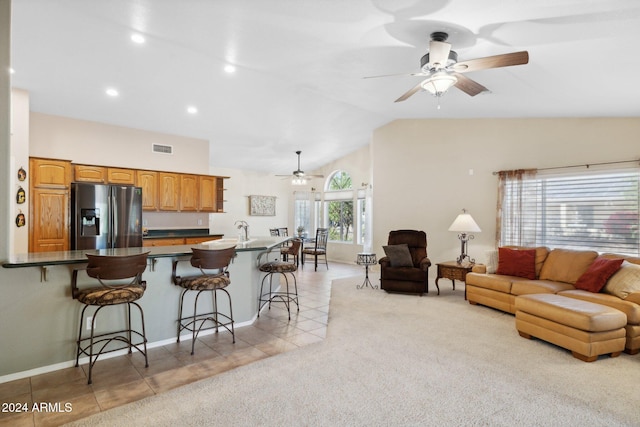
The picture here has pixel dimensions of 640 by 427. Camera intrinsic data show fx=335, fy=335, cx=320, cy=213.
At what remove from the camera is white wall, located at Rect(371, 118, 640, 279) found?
5082 millimetres

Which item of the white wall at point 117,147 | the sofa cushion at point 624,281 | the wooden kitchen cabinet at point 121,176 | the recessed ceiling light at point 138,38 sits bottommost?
the sofa cushion at point 624,281

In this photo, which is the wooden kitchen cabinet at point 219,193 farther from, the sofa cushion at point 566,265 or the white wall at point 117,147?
the sofa cushion at point 566,265

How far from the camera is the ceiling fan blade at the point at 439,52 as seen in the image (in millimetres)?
2910

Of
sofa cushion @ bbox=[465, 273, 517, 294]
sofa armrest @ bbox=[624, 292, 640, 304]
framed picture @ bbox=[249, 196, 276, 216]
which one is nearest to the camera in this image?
sofa armrest @ bbox=[624, 292, 640, 304]

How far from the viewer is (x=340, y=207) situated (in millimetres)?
9789

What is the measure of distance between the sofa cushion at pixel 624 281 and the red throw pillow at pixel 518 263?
2.98 feet

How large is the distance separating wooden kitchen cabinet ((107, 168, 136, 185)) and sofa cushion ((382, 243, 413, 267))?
4.65 meters

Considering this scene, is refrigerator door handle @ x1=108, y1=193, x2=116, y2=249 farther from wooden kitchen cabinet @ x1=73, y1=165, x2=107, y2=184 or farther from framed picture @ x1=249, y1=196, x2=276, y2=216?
framed picture @ x1=249, y1=196, x2=276, y2=216

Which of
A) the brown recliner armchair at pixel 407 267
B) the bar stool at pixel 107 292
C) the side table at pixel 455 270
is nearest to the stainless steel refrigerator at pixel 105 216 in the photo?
the bar stool at pixel 107 292

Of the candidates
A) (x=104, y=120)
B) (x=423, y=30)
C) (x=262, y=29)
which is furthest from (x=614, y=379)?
(x=104, y=120)

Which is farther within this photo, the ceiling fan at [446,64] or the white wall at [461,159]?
the white wall at [461,159]

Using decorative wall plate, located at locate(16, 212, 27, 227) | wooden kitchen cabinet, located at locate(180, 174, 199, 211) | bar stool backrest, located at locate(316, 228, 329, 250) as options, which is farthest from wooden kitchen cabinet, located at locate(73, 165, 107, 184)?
bar stool backrest, located at locate(316, 228, 329, 250)

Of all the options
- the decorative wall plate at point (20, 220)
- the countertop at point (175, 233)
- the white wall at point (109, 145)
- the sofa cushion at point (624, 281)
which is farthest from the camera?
the countertop at point (175, 233)

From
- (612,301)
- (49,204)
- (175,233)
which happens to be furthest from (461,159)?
(49,204)
